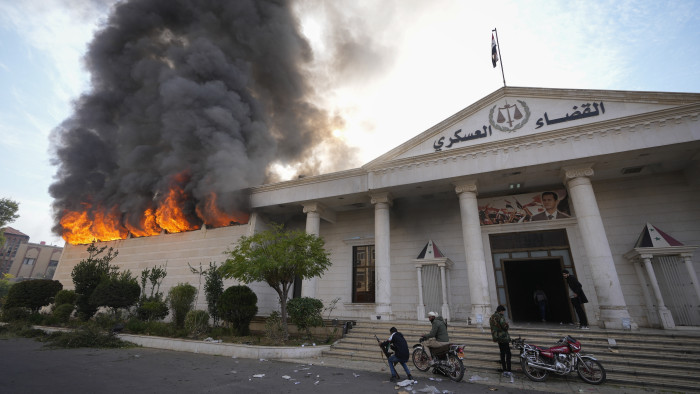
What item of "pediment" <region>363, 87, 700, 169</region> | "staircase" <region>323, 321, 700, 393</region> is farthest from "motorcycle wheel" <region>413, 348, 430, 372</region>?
"pediment" <region>363, 87, 700, 169</region>

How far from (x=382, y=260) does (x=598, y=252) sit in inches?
334

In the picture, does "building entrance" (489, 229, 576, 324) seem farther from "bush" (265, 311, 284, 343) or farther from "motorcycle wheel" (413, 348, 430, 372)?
"bush" (265, 311, 284, 343)

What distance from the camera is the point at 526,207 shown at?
14867 mm

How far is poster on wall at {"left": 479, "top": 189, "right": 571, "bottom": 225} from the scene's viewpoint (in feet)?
47.0

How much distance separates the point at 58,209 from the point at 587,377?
117ft

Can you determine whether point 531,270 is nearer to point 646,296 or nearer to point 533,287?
point 533,287

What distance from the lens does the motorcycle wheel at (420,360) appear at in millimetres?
8041

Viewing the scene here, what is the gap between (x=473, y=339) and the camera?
10242 millimetres

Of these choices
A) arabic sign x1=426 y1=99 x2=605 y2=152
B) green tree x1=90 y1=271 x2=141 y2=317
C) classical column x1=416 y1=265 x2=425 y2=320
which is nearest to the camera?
arabic sign x1=426 y1=99 x2=605 y2=152

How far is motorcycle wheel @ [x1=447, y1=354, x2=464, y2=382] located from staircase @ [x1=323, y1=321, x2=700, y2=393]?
116 cm

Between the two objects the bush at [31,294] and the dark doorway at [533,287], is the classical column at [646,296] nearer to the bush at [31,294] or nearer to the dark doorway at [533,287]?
the dark doorway at [533,287]

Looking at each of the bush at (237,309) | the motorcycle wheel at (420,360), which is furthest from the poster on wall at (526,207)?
the bush at (237,309)

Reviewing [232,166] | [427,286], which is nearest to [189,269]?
[232,166]

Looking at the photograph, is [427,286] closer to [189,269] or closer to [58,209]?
[189,269]
